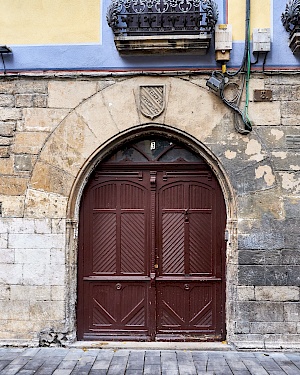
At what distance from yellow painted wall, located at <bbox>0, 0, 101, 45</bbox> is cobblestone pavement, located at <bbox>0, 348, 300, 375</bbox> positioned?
4137mm

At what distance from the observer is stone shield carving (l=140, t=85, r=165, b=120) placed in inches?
239

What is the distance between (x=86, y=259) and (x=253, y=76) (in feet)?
11.1

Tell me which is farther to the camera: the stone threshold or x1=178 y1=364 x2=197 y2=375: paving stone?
the stone threshold

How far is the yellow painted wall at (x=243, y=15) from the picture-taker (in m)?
6.07

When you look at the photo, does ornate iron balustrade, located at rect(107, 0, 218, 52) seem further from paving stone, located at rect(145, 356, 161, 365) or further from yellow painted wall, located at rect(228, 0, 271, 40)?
paving stone, located at rect(145, 356, 161, 365)

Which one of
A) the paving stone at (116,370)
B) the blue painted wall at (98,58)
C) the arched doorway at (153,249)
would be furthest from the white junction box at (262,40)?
the paving stone at (116,370)

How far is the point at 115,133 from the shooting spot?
6098 millimetres

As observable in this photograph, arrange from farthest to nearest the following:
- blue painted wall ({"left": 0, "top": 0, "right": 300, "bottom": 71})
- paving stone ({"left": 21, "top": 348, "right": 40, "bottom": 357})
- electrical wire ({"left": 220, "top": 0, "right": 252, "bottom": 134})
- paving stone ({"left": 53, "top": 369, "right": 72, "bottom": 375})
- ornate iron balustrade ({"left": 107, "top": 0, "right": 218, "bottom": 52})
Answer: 1. blue painted wall ({"left": 0, "top": 0, "right": 300, "bottom": 71})
2. electrical wire ({"left": 220, "top": 0, "right": 252, "bottom": 134})
3. ornate iron balustrade ({"left": 107, "top": 0, "right": 218, "bottom": 52})
4. paving stone ({"left": 21, "top": 348, "right": 40, "bottom": 357})
5. paving stone ({"left": 53, "top": 369, "right": 72, "bottom": 375})

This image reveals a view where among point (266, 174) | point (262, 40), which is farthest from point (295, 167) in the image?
point (262, 40)

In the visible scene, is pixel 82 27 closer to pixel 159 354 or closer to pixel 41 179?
pixel 41 179

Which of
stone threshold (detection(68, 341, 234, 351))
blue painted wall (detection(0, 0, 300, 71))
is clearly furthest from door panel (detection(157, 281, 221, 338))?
blue painted wall (detection(0, 0, 300, 71))

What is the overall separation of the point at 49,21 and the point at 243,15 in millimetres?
2633

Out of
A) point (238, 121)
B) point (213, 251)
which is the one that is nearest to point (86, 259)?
point (213, 251)

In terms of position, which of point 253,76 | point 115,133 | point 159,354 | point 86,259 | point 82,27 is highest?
point 82,27
